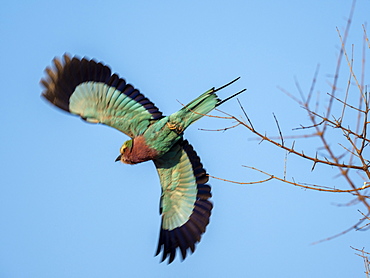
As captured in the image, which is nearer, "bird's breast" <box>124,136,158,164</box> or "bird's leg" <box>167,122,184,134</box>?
"bird's leg" <box>167,122,184,134</box>

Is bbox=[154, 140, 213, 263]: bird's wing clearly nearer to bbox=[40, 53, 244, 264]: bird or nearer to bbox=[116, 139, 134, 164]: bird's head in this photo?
bbox=[40, 53, 244, 264]: bird

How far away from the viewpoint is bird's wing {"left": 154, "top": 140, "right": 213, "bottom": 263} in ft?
22.2

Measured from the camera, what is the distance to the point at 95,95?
6.15 meters

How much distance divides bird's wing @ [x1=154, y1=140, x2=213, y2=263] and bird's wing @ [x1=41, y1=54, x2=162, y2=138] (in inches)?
29.9

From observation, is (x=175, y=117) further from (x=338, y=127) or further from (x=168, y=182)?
(x=338, y=127)

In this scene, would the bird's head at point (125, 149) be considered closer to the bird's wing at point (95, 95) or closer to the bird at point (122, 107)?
the bird at point (122, 107)

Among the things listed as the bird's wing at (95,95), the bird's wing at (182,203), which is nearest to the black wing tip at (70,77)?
the bird's wing at (95,95)

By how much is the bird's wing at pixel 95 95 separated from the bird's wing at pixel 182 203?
0.76m

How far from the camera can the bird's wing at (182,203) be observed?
6.78 meters

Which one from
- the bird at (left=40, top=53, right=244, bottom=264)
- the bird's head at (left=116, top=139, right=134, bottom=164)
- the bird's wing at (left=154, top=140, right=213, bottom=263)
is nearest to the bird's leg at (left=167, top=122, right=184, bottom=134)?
the bird at (left=40, top=53, right=244, bottom=264)

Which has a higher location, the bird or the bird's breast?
the bird

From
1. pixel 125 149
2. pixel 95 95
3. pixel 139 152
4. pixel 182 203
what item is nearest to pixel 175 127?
pixel 139 152

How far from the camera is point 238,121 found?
3.61 metres

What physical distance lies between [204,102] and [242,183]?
2096 millimetres
